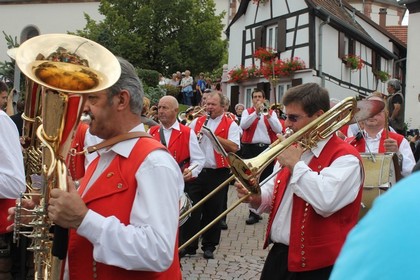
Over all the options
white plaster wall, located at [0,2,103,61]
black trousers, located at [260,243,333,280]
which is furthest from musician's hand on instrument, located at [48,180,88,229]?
white plaster wall, located at [0,2,103,61]

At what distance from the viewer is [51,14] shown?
2211 inches

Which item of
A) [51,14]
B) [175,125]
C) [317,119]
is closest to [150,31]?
[51,14]

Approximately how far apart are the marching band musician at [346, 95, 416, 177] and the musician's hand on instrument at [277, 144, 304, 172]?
→ 2.46 m

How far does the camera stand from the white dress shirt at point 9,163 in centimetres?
383

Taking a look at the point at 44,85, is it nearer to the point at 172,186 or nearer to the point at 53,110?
the point at 53,110

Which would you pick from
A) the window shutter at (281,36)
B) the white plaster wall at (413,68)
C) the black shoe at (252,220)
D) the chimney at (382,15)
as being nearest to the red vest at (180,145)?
the black shoe at (252,220)

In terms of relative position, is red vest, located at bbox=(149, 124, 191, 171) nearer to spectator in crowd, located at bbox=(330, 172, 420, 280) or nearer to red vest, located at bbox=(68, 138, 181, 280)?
red vest, located at bbox=(68, 138, 181, 280)

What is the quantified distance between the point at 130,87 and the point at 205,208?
5.51m

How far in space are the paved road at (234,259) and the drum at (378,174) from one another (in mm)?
2020

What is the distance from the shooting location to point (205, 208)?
8195 millimetres

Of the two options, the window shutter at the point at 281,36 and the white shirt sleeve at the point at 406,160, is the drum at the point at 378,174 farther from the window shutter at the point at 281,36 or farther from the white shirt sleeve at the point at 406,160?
the window shutter at the point at 281,36

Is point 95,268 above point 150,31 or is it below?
above

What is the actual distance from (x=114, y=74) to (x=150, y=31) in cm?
3808

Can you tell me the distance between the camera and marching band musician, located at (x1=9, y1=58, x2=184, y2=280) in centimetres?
245
